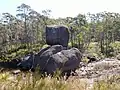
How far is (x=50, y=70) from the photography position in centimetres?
2414

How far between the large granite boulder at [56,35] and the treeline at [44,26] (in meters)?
16.5

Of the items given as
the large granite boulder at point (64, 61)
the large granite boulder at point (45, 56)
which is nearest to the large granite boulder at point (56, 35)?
the large granite boulder at point (45, 56)

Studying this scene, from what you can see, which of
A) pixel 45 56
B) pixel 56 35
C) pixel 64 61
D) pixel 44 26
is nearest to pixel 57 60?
pixel 64 61

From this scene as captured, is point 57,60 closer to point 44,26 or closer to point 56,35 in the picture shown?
point 56,35

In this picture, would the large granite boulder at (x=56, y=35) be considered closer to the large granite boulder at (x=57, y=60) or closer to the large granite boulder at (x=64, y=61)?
the large granite boulder at (x=57, y=60)

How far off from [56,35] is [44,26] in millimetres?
24812

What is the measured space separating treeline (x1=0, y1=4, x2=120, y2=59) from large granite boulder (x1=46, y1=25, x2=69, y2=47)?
54.3 ft

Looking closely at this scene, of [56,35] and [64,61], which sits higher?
[56,35]

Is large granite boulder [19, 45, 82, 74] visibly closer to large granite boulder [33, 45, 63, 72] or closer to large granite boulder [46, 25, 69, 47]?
large granite boulder [33, 45, 63, 72]

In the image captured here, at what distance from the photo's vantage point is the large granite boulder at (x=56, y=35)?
3128cm

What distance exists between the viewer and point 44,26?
182 feet

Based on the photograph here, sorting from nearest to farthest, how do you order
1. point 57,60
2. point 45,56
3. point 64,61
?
point 57,60 < point 64,61 < point 45,56

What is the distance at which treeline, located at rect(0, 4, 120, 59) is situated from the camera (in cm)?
5225

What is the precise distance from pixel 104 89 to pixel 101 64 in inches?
1072
